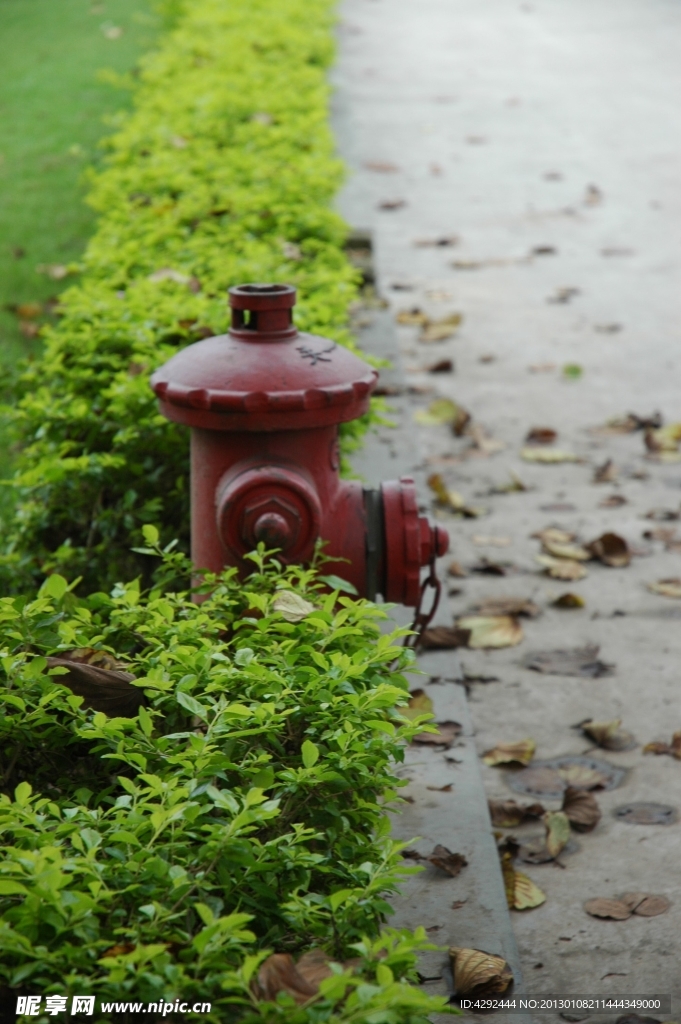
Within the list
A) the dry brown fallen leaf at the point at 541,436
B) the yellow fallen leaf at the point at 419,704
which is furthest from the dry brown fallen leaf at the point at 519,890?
the dry brown fallen leaf at the point at 541,436

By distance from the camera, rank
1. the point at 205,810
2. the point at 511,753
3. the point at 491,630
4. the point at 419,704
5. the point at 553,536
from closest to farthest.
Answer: the point at 205,810, the point at 419,704, the point at 511,753, the point at 491,630, the point at 553,536

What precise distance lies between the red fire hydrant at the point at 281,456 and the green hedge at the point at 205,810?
0.99 feet

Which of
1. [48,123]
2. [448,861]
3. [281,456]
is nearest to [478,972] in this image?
[448,861]

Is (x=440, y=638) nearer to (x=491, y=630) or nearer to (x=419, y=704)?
(x=419, y=704)

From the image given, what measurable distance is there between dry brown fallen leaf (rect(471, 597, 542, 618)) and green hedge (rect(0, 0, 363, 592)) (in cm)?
86

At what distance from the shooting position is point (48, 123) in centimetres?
795

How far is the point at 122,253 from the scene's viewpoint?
4.01m

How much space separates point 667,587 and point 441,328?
2836 mm

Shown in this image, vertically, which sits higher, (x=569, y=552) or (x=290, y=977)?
(x=290, y=977)

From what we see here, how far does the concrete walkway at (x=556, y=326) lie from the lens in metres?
2.69

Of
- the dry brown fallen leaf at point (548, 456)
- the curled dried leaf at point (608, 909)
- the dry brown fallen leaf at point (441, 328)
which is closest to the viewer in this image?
the curled dried leaf at point (608, 909)

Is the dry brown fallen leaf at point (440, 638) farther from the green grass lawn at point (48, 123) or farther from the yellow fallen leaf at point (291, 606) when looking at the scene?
the green grass lawn at point (48, 123)

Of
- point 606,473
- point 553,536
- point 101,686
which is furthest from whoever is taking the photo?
point 606,473

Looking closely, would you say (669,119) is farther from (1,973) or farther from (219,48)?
(1,973)
